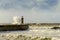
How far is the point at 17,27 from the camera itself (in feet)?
143

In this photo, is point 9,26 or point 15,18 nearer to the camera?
point 9,26

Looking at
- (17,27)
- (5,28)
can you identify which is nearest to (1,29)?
(5,28)

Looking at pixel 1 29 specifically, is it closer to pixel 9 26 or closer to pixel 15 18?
pixel 9 26

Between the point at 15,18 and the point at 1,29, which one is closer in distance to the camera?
the point at 1,29

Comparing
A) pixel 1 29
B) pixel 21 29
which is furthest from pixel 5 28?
pixel 21 29

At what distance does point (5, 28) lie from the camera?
41656 millimetres

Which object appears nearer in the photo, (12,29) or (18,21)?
(12,29)

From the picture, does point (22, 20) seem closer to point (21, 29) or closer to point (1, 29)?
point (21, 29)

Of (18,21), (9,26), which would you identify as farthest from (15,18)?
(9,26)

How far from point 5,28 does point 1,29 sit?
86 centimetres

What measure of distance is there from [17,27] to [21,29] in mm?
1048

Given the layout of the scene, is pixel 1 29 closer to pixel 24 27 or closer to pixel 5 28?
pixel 5 28

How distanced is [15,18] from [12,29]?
346cm

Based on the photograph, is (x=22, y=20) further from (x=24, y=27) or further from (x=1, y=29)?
(x=1, y=29)
